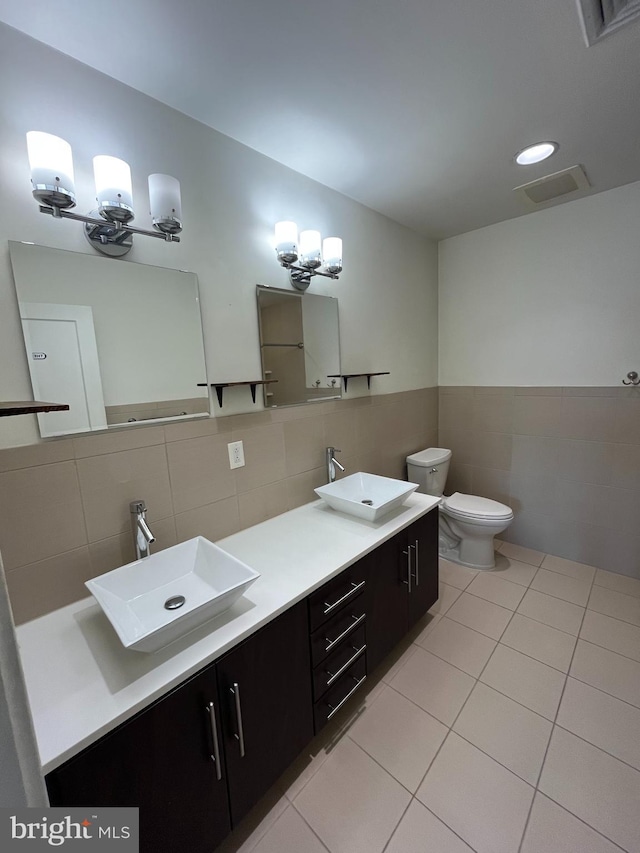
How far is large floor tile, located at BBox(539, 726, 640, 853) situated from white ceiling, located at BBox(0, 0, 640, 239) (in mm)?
2468

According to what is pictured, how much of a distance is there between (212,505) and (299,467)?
514 mm

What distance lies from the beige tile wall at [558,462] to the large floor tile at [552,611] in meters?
0.56

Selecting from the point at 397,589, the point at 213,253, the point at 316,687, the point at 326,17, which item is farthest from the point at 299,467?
the point at 326,17

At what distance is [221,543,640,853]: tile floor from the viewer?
3.63 ft

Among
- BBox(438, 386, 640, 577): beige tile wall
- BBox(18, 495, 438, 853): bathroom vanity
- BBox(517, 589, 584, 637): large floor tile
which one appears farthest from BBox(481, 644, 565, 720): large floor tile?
BBox(438, 386, 640, 577): beige tile wall

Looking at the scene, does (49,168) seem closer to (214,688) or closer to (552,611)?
(214,688)

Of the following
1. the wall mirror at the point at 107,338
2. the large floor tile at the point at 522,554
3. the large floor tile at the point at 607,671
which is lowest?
the large floor tile at the point at 607,671

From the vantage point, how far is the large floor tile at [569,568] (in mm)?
2329

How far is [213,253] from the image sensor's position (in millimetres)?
1444

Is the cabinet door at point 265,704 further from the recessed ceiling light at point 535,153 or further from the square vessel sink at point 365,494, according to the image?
the recessed ceiling light at point 535,153

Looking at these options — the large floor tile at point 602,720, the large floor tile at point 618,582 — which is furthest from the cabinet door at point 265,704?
the large floor tile at point 618,582

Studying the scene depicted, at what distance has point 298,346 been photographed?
183 cm

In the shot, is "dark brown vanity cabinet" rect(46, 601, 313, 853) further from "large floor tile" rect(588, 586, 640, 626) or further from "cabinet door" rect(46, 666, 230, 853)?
"large floor tile" rect(588, 586, 640, 626)

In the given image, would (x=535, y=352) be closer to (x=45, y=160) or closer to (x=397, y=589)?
(x=397, y=589)
